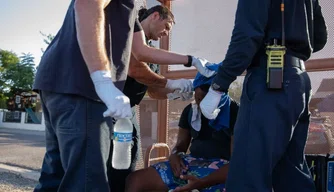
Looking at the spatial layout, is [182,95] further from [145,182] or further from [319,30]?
[319,30]

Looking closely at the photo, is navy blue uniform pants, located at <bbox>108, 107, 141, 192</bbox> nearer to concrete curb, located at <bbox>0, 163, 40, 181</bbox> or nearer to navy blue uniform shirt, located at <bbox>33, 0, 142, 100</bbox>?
navy blue uniform shirt, located at <bbox>33, 0, 142, 100</bbox>

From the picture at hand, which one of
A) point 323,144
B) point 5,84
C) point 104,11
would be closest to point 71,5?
point 104,11

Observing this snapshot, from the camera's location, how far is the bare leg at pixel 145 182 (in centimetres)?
248

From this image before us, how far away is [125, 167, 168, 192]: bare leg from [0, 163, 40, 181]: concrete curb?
12.1 ft

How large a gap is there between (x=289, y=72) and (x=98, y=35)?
0.91 meters

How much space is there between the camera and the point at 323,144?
262 centimetres

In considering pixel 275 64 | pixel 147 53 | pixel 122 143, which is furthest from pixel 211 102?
pixel 147 53

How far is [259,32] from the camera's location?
66.4 inches

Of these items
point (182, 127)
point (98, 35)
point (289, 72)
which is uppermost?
point (98, 35)

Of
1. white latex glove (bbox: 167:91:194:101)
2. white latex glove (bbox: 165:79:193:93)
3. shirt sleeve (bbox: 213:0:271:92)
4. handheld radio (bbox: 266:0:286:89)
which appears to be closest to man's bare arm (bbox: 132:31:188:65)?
white latex glove (bbox: 165:79:193:93)

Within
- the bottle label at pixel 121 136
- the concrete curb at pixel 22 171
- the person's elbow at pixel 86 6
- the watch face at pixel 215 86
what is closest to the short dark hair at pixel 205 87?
the watch face at pixel 215 86

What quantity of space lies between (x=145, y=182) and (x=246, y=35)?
132 centimetres

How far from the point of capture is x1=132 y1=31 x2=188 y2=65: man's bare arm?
2.32 metres

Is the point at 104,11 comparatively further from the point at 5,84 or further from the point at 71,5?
the point at 5,84
